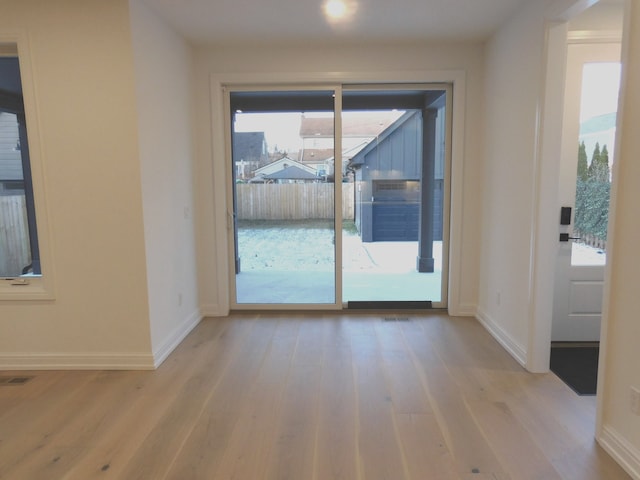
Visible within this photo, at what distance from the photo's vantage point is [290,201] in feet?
14.4

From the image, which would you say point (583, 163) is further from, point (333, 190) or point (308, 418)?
point (308, 418)

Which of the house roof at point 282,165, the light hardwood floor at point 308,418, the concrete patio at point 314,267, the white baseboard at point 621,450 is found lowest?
the light hardwood floor at point 308,418

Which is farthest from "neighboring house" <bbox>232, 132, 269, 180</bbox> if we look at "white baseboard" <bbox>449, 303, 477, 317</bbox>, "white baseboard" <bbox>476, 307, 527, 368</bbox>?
"white baseboard" <bbox>476, 307, 527, 368</bbox>

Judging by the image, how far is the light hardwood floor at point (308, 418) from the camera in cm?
200

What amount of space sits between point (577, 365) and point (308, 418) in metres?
2.07

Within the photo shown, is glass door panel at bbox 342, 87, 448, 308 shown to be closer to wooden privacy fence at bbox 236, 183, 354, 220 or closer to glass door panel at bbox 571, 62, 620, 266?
wooden privacy fence at bbox 236, 183, 354, 220

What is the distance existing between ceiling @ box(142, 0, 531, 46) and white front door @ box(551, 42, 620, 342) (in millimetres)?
770

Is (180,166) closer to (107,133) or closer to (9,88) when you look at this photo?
(107,133)

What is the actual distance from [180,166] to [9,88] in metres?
1.28

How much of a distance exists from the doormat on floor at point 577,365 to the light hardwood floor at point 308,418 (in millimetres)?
140

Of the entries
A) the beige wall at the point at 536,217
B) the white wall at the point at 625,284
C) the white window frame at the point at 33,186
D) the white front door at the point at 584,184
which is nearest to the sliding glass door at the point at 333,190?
the beige wall at the point at 536,217

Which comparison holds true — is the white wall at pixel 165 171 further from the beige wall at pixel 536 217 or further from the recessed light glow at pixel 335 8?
the beige wall at pixel 536 217

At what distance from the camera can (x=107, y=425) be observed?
7.73ft

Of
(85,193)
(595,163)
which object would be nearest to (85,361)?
(85,193)
